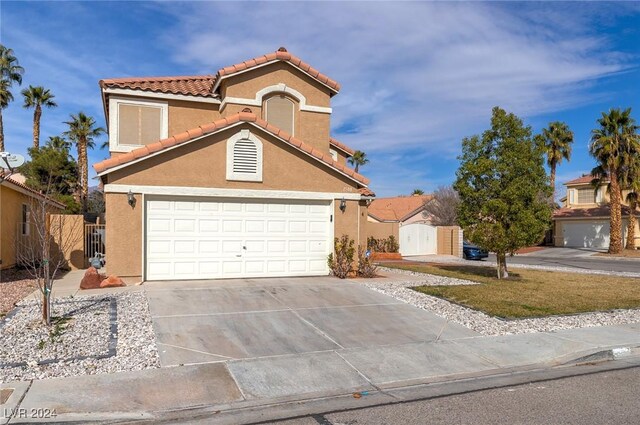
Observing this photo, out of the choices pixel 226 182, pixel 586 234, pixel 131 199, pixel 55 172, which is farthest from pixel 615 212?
pixel 55 172

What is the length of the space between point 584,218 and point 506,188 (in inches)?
1277

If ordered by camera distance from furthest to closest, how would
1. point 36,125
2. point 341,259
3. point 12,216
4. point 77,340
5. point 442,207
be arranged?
1. point 442,207
2. point 36,125
3. point 12,216
4. point 341,259
5. point 77,340

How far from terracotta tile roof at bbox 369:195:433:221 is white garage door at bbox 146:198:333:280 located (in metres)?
32.7

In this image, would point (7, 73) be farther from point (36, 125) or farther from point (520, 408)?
point (520, 408)

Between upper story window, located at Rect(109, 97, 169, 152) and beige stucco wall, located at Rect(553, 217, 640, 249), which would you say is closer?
upper story window, located at Rect(109, 97, 169, 152)

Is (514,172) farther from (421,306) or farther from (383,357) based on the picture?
(383,357)

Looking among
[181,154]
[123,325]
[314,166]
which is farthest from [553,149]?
[123,325]

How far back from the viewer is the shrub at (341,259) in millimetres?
14484

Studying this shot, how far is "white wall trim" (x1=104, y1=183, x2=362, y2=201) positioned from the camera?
12562mm

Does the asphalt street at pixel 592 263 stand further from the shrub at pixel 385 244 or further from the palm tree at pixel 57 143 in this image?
the palm tree at pixel 57 143

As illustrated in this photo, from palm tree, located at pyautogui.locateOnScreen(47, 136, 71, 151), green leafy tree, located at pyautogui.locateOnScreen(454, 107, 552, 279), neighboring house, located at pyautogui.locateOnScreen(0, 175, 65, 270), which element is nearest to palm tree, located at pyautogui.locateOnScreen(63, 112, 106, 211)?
palm tree, located at pyautogui.locateOnScreen(47, 136, 71, 151)

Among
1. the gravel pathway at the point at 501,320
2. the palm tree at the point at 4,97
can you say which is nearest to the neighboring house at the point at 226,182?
the gravel pathway at the point at 501,320

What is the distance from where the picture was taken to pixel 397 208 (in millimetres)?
52656

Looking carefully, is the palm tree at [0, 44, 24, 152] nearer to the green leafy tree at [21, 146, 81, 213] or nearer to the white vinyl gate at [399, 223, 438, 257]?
the green leafy tree at [21, 146, 81, 213]
